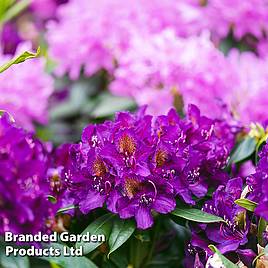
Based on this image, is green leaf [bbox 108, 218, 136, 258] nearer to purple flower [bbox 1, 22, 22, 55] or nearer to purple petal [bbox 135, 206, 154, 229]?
purple petal [bbox 135, 206, 154, 229]

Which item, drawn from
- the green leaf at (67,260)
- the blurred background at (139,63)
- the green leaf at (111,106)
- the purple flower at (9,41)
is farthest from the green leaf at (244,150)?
the purple flower at (9,41)

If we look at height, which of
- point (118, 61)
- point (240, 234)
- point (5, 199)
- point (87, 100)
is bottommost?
point (87, 100)

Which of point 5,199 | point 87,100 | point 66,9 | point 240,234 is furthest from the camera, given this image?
point 87,100

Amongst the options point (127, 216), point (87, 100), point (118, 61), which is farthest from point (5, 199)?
point (87, 100)

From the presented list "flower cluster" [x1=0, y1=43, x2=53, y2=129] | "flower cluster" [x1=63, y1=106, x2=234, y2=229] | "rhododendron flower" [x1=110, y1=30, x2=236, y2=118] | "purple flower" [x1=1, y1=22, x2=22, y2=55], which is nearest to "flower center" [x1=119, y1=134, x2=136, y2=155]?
"flower cluster" [x1=63, y1=106, x2=234, y2=229]

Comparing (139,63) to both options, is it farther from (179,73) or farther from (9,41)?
(9,41)

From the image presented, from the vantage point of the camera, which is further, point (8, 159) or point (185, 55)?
point (185, 55)

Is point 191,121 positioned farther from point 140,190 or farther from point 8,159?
point 8,159
